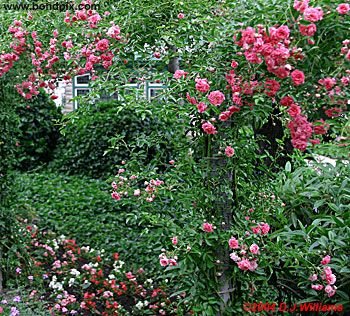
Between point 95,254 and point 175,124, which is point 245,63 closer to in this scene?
point 175,124

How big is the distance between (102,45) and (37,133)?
17.3ft

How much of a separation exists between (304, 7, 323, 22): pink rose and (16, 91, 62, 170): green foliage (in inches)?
232

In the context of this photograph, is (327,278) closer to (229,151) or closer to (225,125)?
(229,151)

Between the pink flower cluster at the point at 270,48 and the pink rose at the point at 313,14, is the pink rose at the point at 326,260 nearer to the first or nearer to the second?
the pink flower cluster at the point at 270,48

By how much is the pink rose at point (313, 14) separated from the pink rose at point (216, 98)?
17.7 inches

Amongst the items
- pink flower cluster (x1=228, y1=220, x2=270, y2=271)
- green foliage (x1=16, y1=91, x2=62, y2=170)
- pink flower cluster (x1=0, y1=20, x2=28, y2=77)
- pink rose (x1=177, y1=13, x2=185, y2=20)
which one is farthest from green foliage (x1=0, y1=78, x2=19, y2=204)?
green foliage (x1=16, y1=91, x2=62, y2=170)

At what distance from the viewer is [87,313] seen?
3.60 metres

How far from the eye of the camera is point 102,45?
2.44 metres

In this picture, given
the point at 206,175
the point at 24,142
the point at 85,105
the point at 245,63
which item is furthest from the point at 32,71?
the point at 24,142

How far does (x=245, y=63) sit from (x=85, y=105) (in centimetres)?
90

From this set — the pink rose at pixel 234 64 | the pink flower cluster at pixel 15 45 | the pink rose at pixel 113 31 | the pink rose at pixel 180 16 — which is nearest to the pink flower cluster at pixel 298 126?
the pink rose at pixel 234 64

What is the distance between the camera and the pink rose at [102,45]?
243 centimetres

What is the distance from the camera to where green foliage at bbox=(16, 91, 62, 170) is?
7.38m

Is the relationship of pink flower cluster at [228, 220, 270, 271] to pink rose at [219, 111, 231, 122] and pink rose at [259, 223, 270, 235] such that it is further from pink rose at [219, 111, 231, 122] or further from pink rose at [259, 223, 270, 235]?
pink rose at [219, 111, 231, 122]
